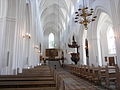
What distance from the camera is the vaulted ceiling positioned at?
910 inches

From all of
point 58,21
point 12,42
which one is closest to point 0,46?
point 12,42

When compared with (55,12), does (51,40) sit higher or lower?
lower

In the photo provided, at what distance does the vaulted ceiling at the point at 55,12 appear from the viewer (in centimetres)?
2311

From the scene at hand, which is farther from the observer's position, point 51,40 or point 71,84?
point 51,40

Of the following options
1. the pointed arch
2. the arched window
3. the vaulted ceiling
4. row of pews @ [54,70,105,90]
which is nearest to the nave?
row of pews @ [54,70,105,90]

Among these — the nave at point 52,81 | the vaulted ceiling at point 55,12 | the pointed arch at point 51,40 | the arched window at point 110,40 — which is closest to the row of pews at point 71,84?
the nave at point 52,81

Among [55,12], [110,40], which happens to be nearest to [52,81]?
[110,40]

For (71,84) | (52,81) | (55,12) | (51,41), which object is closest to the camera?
(52,81)

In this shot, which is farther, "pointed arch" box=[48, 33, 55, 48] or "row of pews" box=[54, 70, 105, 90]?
"pointed arch" box=[48, 33, 55, 48]

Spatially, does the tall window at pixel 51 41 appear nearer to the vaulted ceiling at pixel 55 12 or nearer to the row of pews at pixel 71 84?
the vaulted ceiling at pixel 55 12

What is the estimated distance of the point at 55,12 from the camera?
3044 cm

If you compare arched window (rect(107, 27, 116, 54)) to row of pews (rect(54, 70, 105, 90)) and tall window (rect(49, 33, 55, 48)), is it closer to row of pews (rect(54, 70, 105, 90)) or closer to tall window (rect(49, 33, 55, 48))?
row of pews (rect(54, 70, 105, 90))

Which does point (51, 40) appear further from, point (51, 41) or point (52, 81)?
point (52, 81)

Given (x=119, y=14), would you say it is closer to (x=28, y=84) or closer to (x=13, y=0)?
(x=13, y=0)
